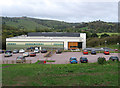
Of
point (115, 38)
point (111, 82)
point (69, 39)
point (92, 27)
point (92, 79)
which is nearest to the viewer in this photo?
point (111, 82)

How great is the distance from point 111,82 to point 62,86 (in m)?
3.28

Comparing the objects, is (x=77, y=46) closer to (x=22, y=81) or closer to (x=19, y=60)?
(x=19, y=60)

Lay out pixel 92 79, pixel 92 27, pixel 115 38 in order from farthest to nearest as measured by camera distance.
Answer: pixel 92 27 → pixel 115 38 → pixel 92 79

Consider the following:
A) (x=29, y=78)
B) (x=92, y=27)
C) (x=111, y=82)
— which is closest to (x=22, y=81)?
(x=29, y=78)

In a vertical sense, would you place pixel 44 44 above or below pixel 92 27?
below

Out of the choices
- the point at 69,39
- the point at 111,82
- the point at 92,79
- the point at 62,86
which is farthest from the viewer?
the point at 69,39

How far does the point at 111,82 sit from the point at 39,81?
15.7ft

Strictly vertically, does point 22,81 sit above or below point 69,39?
below

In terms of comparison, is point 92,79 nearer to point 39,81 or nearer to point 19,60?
point 39,81

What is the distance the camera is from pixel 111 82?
36.4 ft

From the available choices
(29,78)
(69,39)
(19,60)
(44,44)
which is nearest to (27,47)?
(44,44)

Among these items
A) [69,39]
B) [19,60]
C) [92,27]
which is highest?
[92,27]

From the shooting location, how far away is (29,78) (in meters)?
12.5

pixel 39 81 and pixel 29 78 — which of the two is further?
pixel 29 78
